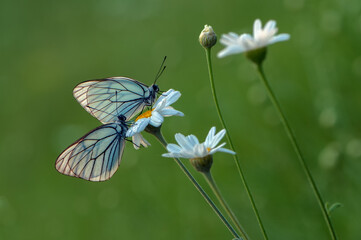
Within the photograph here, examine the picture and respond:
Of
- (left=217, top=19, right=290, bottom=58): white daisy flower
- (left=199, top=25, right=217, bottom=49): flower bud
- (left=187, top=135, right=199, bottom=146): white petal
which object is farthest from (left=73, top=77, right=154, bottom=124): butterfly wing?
(left=217, top=19, right=290, bottom=58): white daisy flower

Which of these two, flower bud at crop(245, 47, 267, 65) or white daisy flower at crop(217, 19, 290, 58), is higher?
white daisy flower at crop(217, 19, 290, 58)

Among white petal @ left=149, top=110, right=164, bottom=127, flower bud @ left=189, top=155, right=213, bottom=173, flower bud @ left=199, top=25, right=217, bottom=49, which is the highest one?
flower bud @ left=199, top=25, right=217, bottom=49

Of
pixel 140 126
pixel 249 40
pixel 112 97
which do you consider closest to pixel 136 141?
pixel 140 126

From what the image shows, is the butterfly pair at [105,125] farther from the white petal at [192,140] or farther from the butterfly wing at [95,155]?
the white petal at [192,140]

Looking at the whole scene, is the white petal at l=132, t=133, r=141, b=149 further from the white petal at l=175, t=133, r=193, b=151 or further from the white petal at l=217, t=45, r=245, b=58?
the white petal at l=217, t=45, r=245, b=58

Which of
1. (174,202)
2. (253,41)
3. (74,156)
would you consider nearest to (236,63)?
(174,202)

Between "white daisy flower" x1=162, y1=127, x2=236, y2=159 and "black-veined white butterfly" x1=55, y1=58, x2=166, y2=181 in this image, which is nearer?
"white daisy flower" x1=162, y1=127, x2=236, y2=159
